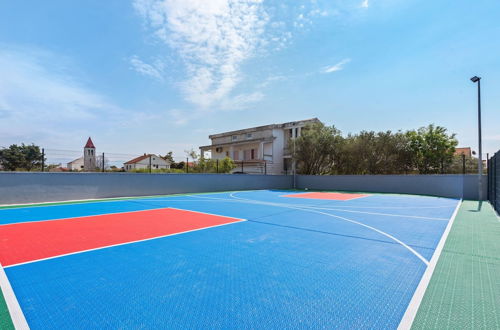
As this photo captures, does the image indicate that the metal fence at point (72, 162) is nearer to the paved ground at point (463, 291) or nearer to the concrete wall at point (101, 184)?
the concrete wall at point (101, 184)

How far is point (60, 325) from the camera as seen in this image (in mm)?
2268

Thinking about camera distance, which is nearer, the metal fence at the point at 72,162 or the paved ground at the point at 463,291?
the paved ground at the point at 463,291

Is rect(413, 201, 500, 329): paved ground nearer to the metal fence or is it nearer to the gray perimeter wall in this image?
the metal fence

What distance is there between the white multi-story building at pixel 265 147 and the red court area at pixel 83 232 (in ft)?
66.4

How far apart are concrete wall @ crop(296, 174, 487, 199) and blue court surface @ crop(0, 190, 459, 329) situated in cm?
1485

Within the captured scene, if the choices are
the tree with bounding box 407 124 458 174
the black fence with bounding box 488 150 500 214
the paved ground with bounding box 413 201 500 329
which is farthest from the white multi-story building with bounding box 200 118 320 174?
the paved ground with bounding box 413 201 500 329

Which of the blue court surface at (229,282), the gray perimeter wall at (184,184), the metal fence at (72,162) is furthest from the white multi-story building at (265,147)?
the blue court surface at (229,282)

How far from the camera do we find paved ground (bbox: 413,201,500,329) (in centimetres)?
236

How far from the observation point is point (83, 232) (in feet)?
19.8

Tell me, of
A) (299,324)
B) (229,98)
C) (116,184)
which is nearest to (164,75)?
(229,98)

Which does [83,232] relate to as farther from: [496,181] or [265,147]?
[265,147]

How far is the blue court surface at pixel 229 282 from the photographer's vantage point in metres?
2.40

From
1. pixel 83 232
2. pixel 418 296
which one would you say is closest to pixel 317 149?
pixel 83 232

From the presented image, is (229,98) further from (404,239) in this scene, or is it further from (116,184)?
(404,239)
